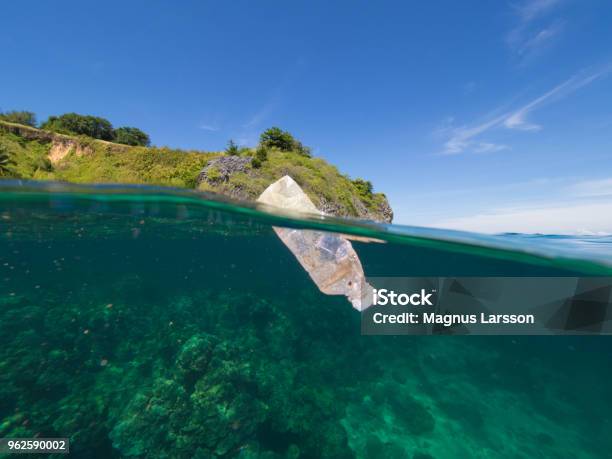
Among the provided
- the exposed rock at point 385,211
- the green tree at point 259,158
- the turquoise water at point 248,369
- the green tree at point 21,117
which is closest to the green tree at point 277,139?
the green tree at point 259,158

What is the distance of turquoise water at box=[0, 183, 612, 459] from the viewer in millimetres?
7781

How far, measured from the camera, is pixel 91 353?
9836 mm

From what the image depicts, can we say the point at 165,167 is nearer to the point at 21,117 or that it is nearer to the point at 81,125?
the point at 81,125

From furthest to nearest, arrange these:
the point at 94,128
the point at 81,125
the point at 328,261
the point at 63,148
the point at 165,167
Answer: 1. the point at 94,128
2. the point at 81,125
3. the point at 63,148
4. the point at 165,167
5. the point at 328,261

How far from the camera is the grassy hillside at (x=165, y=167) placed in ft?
49.6

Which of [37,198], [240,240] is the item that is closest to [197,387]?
[37,198]

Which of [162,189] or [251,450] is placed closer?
[251,450]

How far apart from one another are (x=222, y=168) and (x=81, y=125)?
20555 millimetres

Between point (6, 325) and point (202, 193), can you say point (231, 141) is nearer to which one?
point (202, 193)

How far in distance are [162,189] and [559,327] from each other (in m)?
27.7

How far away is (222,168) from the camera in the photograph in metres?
15.5

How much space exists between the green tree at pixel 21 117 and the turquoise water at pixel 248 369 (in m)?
14.9

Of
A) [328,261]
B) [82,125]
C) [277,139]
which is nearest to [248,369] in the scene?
[328,261]

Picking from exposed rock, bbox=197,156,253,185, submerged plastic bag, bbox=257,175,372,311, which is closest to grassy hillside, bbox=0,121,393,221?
exposed rock, bbox=197,156,253,185
